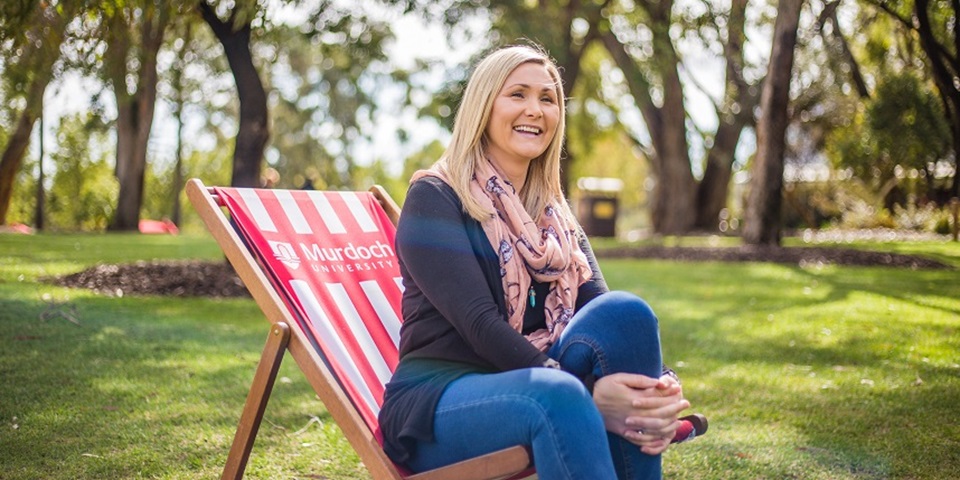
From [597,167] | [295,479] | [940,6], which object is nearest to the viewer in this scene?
[295,479]

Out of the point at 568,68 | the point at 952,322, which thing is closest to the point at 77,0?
the point at 952,322

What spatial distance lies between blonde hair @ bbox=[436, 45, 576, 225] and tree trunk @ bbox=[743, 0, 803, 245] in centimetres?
981

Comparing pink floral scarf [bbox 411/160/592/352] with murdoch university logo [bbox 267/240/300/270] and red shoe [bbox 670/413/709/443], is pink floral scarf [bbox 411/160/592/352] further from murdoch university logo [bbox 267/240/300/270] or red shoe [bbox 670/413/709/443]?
murdoch university logo [bbox 267/240/300/270]

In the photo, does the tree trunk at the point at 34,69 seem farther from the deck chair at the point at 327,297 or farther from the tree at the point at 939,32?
the tree at the point at 939,32

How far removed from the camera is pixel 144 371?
16.3 ft

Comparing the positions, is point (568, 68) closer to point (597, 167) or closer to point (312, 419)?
point (312, 419)

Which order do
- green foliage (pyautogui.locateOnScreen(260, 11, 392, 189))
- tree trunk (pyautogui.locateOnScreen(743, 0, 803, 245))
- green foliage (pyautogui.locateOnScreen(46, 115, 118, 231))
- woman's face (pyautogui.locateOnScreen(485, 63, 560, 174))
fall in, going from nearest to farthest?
woman's face (pyautogui.locateOnScreen(485, 63, 560, 174))
tree trunk (pyautogui.locateOnScreen(743, 0, 803, 245))
green foliage (pyautogui.locateOnScreen(46, 115, 118, 231))
green foliage (pyautogui.locateOnScreen(260, 11, 392, 189))

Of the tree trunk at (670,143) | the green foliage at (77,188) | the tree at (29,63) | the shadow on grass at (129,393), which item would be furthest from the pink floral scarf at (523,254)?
the green foliage at (77,188)

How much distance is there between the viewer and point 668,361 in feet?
18.9

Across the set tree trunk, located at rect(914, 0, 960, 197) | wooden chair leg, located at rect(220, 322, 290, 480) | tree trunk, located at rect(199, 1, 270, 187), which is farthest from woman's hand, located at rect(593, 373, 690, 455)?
tree trunk, located at rect(199, 1, 270, 187)

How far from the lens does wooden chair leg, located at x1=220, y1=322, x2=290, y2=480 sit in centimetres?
263

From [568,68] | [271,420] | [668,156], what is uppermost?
[568,68]

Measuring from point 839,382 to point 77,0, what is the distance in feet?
14.8

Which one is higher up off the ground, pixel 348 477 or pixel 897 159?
pixel 897 159
